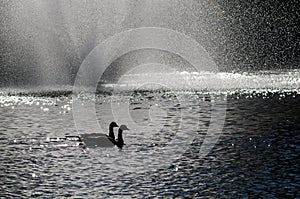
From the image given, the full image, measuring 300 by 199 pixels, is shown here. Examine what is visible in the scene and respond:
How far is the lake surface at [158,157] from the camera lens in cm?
2509

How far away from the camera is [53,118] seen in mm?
50750

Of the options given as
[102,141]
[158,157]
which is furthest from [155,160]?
[102,141]

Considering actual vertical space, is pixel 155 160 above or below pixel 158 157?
below

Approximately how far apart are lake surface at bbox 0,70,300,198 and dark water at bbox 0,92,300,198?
1.6 inches

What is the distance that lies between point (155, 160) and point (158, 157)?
0.88 meters

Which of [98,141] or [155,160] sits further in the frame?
[98,141]

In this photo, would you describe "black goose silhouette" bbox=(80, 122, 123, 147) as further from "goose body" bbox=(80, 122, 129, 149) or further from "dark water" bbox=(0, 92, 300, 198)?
"dark water" bbox=(0, 92, 300, 198)

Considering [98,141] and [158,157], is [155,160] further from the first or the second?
[98,141]

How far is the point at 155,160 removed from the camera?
30734 millimetres

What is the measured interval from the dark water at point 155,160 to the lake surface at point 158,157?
4cm

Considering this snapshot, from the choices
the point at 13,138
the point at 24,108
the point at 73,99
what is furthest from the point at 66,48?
the point at 13,138

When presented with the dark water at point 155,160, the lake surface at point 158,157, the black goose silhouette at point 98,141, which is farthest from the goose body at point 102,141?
the dark water at point 155,160

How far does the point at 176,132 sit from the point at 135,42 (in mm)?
148728

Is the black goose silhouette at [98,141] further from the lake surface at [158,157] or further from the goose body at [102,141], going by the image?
the lake surface at [158,157]
